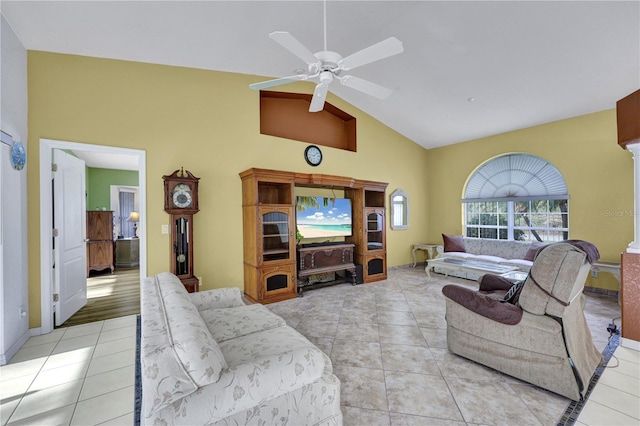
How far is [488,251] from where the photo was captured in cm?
546

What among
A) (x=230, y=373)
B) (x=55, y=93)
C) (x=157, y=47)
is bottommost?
(x=230, y=373)

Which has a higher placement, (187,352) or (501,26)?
(501,26)

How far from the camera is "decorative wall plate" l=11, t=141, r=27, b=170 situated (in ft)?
8.51

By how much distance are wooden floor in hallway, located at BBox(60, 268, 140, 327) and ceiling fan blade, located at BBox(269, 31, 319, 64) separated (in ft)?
12.2

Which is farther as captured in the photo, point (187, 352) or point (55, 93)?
point (55, 93)

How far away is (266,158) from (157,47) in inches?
76.9

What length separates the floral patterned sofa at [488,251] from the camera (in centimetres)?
479

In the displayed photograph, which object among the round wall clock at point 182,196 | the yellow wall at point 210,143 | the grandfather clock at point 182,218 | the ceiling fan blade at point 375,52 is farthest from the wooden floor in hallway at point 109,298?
the ceiling fan blade at point 375,52

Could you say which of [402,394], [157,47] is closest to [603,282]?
[402,394]

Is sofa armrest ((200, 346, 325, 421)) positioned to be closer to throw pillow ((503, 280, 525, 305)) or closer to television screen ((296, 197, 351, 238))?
throw pillow ((503, 280, 525, 305))

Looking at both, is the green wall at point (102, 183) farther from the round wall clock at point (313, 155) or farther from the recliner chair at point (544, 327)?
the recliner chair at point (544, 327)

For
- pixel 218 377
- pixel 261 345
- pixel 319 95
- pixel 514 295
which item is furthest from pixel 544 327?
pixel 319 95

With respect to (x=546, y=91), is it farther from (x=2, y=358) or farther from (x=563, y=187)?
(x=2, y=358)

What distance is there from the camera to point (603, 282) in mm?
4293
